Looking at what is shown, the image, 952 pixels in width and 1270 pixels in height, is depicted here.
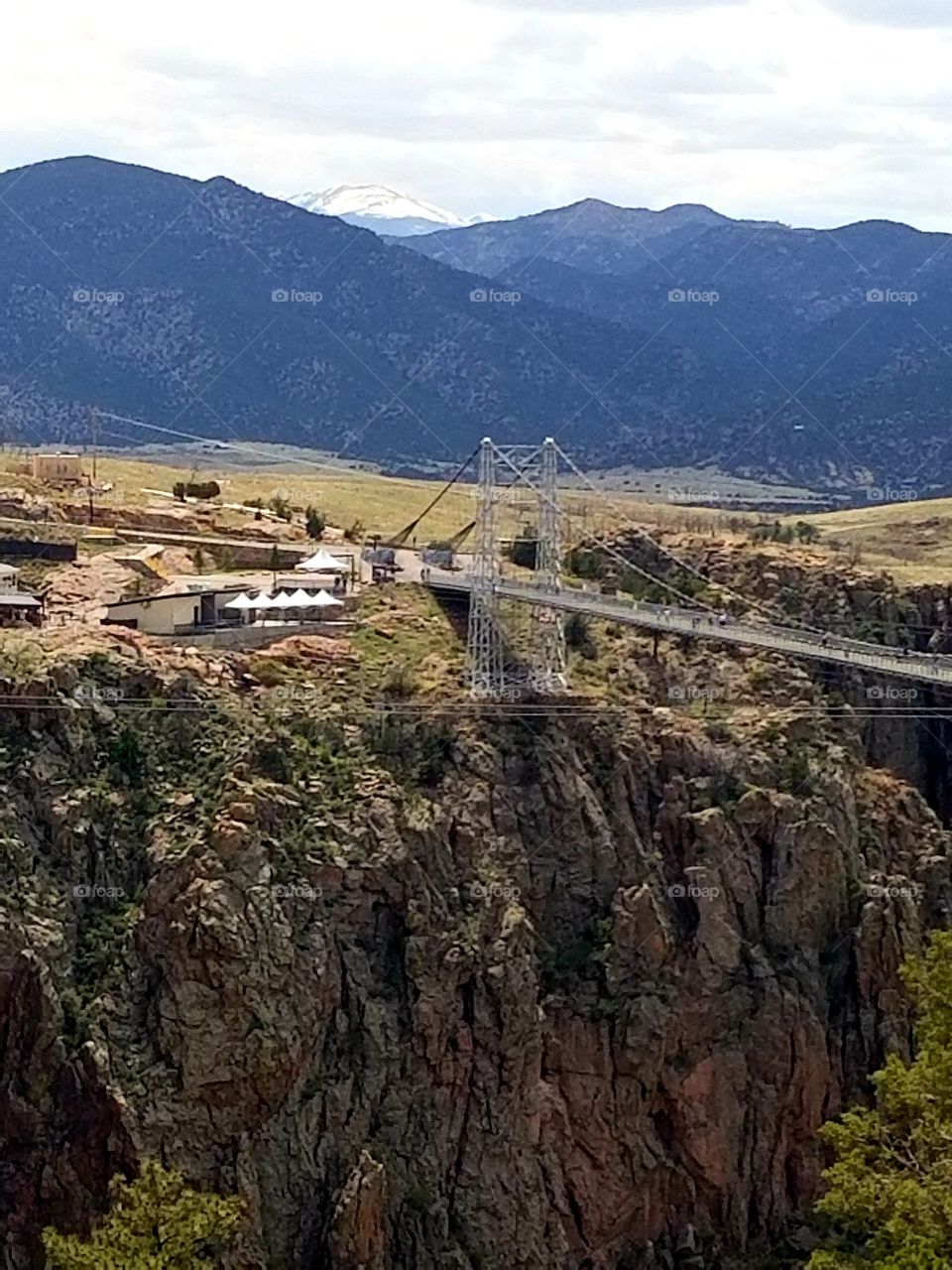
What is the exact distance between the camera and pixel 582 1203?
164ft

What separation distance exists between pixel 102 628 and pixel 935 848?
76.7ft

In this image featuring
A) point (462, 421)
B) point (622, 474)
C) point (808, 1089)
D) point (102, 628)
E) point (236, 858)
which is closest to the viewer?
point (236, 858)

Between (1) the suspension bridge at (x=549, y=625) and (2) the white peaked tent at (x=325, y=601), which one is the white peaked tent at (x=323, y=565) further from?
(1) the suspension bridge at (x=549, y=625)

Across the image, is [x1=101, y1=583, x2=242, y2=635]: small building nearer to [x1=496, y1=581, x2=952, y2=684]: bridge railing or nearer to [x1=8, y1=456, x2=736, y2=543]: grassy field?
[x1=496, y1=581, x2=952, y2=684]: bridge railing

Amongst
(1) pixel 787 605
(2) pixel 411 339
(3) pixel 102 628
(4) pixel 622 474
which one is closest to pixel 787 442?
(4) pixel 622 474

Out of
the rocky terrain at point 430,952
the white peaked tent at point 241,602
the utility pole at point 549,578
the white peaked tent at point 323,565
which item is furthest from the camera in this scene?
the white peaked tent at point 323,565

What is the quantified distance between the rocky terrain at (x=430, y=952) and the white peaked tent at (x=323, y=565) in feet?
20.8

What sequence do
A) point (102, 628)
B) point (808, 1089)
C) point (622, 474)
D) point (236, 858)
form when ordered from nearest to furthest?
point (236, 858) < point (808, 1089) < point (102, 628) < point (622, 474)

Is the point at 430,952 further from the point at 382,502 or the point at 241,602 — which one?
the point at 382,502

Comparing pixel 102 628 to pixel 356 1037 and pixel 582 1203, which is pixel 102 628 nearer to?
pixel 356 1037

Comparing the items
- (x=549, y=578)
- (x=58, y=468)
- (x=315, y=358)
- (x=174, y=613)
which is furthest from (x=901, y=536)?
(x=315, y=358)

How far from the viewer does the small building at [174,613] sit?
5766cm

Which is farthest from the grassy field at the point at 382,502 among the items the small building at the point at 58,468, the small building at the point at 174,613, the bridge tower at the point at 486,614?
the small building at the point at 174,613

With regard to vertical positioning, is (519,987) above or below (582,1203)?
above
